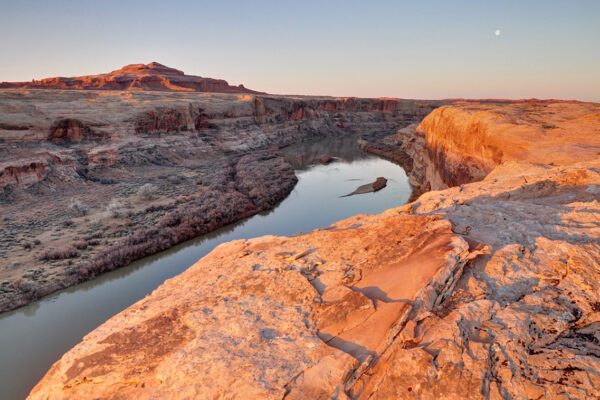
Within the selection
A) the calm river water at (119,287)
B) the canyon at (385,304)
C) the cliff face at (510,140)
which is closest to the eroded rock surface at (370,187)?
the calm river water at (119,287)

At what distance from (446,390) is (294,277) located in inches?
113

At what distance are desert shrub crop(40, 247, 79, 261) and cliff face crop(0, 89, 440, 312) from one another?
33 millimetres

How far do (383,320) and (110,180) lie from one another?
78.7 ft

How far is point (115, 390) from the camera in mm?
4035

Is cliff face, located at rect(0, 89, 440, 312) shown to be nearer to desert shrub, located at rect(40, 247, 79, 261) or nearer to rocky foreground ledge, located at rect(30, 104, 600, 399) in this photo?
desert shrub, located at rect(40, 247, 79, 261)

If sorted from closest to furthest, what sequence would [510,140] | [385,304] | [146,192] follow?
[385,304]
[510,140]
[146,192]

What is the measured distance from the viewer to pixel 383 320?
12.6 feet

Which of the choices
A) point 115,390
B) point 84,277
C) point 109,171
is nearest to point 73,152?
point 109,171

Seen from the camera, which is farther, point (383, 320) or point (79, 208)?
point (79, 208)

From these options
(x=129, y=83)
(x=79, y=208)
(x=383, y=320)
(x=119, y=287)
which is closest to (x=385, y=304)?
(x=383, y=320)

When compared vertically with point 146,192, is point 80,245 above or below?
below

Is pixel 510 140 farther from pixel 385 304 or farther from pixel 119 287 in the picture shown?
pixel 119 287

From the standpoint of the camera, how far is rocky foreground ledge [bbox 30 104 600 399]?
9.91 feet


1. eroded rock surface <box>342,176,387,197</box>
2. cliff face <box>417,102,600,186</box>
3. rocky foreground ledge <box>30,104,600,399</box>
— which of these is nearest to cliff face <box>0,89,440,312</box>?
eroded rock surface <box>342,176,387,197</box>
